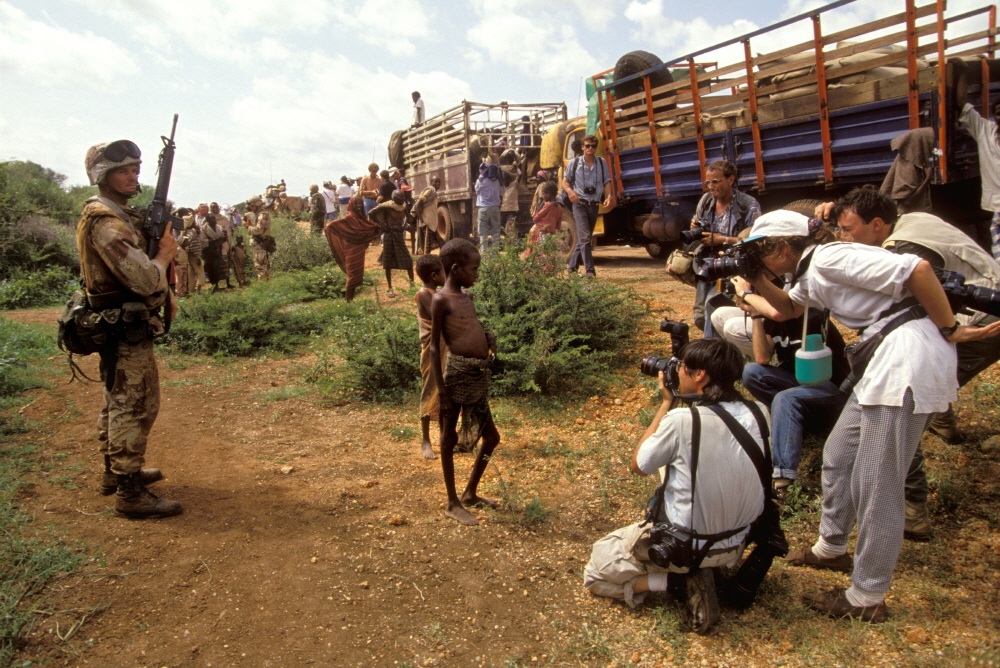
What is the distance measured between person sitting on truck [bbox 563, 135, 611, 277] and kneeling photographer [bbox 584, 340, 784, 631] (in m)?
5.58

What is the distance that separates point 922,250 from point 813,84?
13.3 ft

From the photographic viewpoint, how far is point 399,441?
16.0 feet

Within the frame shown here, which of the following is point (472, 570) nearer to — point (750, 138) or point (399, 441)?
point (399, 441)

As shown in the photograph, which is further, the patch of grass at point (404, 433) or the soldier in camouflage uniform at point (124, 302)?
the patch of grass at point (404, 433)

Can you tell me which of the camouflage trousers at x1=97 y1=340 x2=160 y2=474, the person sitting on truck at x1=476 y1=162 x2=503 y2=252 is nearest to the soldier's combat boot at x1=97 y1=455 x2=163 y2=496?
the camouflage trousers at x1=97 y1=340 x2=160 y2=474

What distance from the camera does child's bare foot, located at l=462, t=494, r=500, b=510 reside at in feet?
12.2

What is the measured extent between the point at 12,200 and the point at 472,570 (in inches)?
538

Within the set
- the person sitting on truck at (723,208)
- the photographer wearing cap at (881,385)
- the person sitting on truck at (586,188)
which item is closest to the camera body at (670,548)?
the photographer wearing cap at (881,385)

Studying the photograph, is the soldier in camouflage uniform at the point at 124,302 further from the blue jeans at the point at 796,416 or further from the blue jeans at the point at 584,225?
the blue jeans at the point at 584,225

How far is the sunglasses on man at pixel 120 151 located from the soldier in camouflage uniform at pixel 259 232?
9.69 meters

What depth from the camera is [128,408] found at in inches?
141

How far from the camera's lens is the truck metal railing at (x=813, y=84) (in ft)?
18.0

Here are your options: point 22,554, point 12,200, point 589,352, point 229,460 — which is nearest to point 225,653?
point 22,554

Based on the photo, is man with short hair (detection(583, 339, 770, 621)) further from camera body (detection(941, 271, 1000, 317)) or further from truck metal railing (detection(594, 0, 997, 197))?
truck metal railing (detection(594, 0, 997, 197))
